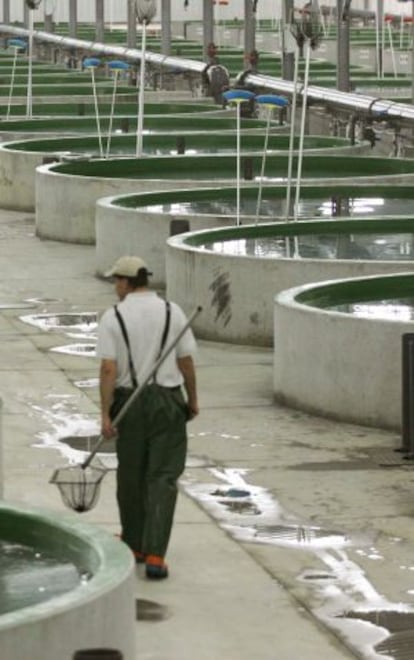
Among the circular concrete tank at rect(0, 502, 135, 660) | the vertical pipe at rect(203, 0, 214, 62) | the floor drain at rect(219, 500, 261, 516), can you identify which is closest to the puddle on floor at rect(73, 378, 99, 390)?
the floor drain at rect(219, 500, 261, 516)

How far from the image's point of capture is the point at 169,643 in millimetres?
9094

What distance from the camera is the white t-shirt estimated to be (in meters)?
10.0

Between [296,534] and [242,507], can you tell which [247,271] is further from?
[296,534]

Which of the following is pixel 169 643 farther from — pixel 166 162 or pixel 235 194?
pixel 166 162

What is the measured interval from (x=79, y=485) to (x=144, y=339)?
74 cm

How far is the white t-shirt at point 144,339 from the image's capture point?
1005 centimetres

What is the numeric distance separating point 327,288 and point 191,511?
4336mm

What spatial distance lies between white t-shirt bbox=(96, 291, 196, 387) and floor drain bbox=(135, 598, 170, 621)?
97cm

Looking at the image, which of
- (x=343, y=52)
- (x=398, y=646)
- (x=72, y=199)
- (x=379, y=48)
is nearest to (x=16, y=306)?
(x=72, y=199)

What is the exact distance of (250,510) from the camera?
458 inches

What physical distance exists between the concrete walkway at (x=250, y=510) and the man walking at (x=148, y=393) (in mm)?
317

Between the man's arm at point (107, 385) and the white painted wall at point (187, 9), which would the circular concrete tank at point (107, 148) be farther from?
the white painted wall at point (187, 9)

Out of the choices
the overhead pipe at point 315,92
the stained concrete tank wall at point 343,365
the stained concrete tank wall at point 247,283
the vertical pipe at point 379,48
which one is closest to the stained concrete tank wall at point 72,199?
the overhead pipe at point 315,92

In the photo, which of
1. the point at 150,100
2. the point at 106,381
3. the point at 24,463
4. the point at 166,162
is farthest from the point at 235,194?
the point at 150,100
